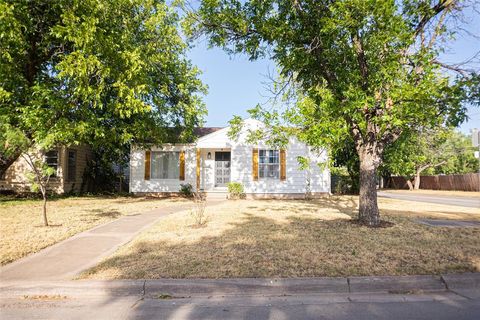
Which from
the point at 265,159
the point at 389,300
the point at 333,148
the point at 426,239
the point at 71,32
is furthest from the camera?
the point at 265,159

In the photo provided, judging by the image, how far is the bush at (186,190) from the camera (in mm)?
18625

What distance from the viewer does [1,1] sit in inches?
425

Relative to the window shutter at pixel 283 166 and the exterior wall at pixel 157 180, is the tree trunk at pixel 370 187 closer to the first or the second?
the window shutter at pixel 283 166

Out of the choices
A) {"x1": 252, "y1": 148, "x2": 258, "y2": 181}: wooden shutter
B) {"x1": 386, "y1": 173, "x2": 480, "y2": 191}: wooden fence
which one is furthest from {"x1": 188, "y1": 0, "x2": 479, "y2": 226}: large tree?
{"x1": 386, "y1": 173, "x2": 480, "y2": 191}: wooden fence

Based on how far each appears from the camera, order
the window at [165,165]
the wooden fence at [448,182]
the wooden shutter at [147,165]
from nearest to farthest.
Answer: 1. the wooden shutter at [147,165]
2. the window at [165,165]
3. the wooden fence at [448,182]

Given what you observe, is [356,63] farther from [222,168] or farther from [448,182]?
[448,182]

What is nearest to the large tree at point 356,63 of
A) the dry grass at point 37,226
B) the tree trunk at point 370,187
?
the tree trunk at point 370,187

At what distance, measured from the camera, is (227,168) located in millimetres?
19625

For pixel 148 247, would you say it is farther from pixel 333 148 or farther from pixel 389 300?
pixel 333 148

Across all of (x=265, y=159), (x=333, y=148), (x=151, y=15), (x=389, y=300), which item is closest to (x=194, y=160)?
(x=265, y=159)

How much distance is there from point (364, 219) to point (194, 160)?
12.0 metres

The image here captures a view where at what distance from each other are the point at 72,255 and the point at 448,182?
36.1 meters

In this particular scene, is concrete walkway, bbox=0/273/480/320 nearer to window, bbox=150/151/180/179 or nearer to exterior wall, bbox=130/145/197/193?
exterior wall, bbox=130/145/197/193

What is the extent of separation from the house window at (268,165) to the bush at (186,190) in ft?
12.7
